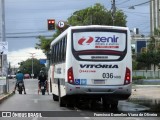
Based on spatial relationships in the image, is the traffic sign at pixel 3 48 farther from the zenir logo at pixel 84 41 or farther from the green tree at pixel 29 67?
the green tree at pixel 29 67

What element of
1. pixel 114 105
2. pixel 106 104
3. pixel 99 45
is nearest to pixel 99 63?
pixel 99 45

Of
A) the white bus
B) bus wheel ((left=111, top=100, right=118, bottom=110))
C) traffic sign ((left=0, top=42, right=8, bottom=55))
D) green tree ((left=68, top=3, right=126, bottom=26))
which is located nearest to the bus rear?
the white bus

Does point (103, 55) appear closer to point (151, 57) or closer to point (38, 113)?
point (38, 113)

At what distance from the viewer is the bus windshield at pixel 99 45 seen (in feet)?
64.9

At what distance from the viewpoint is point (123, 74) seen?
19.7m

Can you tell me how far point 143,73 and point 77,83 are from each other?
202 ft

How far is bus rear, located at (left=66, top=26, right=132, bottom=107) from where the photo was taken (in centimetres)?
1956

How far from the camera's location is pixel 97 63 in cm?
1969

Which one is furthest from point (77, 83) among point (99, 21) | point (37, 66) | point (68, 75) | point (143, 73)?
point (37, 66)

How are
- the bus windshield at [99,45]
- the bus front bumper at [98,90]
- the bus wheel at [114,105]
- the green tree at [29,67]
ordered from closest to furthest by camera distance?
the bus front bumper at [98,90] < the bus windshield at [99,45] < the bus wheel at [114,105] < the green tree at [29,67]

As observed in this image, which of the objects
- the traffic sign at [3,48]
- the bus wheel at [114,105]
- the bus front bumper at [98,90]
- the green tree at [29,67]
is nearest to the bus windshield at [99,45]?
the bus front bumper at [98,90]

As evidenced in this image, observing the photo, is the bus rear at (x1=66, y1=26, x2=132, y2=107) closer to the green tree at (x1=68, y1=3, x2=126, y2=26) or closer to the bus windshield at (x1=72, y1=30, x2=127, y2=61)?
the bus windshield at (x1=72, y1=30, x2=127, y2=61)

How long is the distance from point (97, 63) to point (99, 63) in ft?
0.26

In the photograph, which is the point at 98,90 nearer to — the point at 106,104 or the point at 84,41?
the point at 84,41
